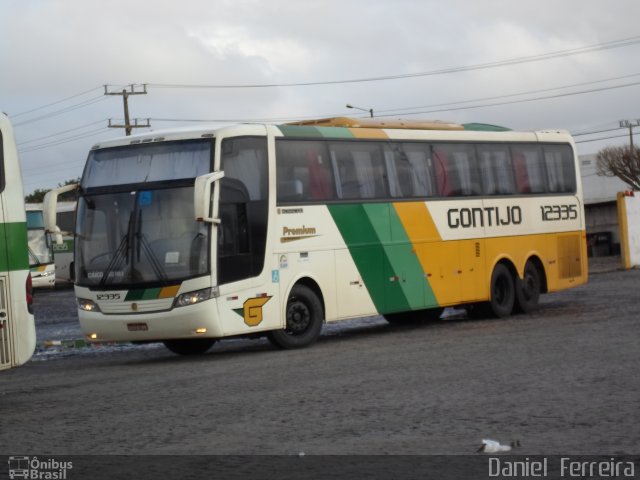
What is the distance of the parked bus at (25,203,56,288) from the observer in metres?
52.1

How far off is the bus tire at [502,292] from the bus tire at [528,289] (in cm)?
19

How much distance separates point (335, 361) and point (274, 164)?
3.82 metres

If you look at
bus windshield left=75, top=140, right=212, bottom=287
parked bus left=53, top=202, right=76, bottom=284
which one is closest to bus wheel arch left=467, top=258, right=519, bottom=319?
bus windshield left=75, top=140, right=212, bottom=287

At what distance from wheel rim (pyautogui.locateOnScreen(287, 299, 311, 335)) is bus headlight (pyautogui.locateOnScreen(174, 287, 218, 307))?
71.3 inches

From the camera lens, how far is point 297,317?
19172 millimetres

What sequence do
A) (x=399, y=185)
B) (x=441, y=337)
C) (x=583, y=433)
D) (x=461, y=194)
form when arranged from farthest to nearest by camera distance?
(x=461, y=194) < (x=399, y=185) < (x=441, y=337) < (x=583, y=433)

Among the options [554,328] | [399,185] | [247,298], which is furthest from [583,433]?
[399,185]

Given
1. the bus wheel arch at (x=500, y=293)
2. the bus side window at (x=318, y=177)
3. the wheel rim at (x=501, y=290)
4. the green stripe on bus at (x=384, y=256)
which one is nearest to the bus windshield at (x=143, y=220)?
the bus side window at (x=318, y=177)

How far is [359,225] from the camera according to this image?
67.2ft

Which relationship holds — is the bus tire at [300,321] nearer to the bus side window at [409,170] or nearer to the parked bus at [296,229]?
the parked bus at [296,229]

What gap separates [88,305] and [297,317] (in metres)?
3.13

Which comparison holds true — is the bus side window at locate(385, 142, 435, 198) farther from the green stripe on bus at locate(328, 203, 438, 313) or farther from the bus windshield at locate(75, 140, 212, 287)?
the bus windshield at locate(75, 140, 212, 287)
